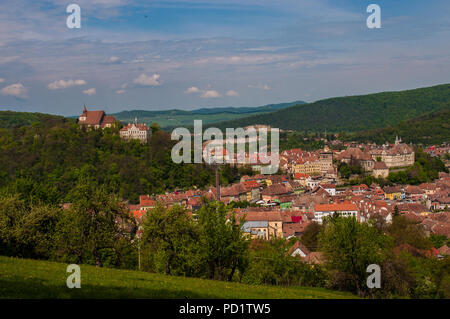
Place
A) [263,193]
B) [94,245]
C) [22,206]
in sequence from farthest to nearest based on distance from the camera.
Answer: [263,193] → [22,206] → [94,245]

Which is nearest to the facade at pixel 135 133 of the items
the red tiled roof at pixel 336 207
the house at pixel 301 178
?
the house at pixel 301 178

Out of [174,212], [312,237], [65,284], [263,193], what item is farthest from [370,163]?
[65,284]

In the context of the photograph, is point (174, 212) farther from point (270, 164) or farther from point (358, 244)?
point (270, 164)

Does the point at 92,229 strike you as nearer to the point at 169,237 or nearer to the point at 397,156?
the point at 169,237

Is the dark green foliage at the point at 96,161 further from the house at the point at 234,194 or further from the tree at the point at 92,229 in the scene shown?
the tree at the point at 92,229

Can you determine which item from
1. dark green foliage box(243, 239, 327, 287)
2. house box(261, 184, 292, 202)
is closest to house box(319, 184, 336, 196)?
house box(261, 184, 292, 202)

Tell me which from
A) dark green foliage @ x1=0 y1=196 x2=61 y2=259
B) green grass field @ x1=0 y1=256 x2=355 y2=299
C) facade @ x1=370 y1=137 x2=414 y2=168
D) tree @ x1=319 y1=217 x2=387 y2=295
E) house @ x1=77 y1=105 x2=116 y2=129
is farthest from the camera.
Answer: facade @ x1=370 y1=137 x2=414 y2=168

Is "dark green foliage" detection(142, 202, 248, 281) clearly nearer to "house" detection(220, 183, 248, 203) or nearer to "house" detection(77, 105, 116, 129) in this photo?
"house" detection(220, 183, 248, 203)
